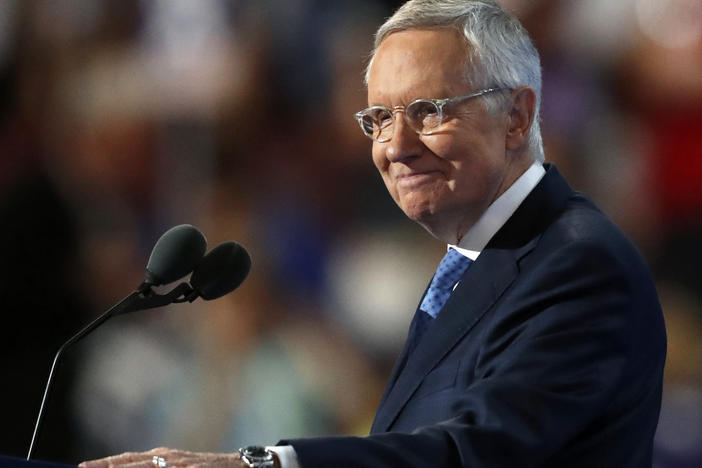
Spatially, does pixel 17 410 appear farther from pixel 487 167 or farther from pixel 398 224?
pixel 487 167

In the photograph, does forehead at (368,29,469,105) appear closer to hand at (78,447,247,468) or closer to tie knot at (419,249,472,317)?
tie knot at (419,249,472,317)

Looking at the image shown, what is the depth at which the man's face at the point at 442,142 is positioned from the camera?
184cm

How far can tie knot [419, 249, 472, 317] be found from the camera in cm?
191

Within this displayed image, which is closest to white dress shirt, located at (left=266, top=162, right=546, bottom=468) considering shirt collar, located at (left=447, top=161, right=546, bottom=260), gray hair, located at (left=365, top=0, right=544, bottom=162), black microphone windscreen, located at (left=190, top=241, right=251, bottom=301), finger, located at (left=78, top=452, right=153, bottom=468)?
shirt collar, located at (left=447, top=161, right=546, bottom=260)

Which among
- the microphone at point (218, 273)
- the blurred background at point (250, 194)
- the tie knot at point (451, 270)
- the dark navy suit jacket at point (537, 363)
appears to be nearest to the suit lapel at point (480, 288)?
the dark navy suit jacket at point (537, 363)

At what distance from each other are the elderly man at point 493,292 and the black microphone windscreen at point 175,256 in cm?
41

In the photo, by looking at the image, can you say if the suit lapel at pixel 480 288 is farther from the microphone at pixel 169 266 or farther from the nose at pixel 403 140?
the microphone at pixel 169 266

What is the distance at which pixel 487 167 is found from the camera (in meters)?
1.87

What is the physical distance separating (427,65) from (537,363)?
2.09 feet

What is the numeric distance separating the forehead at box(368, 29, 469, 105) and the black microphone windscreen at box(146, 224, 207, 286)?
1.50 feet

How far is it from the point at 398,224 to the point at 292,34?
845 millimetres

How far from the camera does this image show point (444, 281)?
192 cm

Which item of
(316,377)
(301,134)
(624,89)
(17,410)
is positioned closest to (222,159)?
(301,134)

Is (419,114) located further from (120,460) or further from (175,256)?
(120,460)
